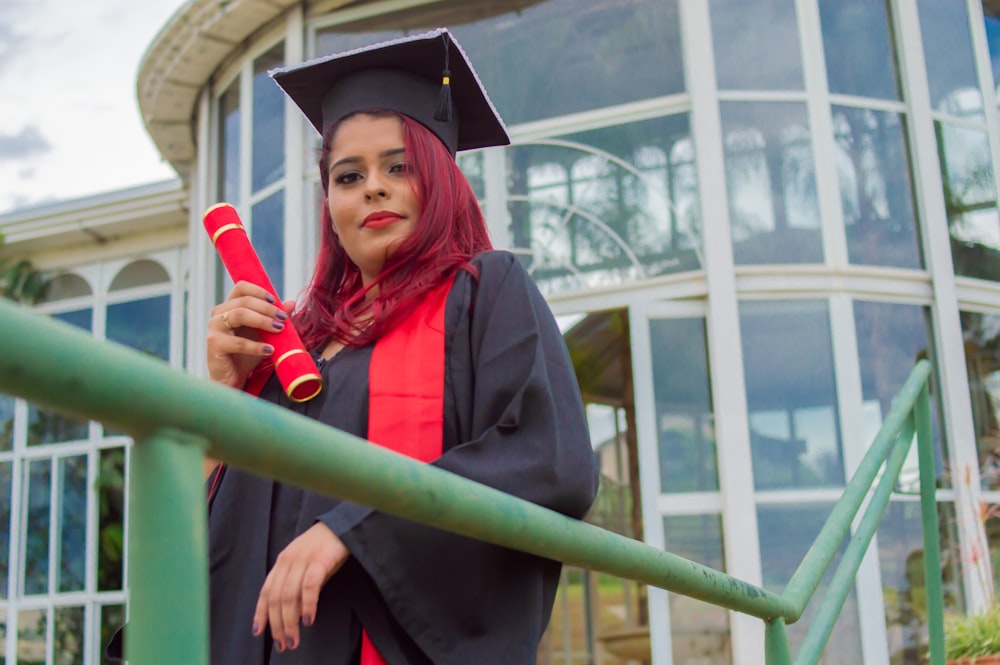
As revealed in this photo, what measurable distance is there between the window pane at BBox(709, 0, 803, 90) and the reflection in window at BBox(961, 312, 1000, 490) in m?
1.75

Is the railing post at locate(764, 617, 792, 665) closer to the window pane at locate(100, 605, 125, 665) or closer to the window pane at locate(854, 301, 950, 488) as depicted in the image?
the window pane at locate(854, 301, 950, 488)

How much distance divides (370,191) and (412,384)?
374 millimetres

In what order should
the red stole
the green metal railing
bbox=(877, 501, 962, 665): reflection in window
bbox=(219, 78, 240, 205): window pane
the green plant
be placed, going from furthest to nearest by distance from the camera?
bbox=(219, 78, 240, 205): window pane → bbox=(877, 501, 962, 665): reflection in window → the green plant → the red stole → the green metal railing

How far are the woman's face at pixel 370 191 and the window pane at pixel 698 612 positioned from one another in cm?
447

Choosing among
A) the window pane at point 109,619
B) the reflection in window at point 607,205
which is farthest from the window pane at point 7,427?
the reflection in window at point 607,205

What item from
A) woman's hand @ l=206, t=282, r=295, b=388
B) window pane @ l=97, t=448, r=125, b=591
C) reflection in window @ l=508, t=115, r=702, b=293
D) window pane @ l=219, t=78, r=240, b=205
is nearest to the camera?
woman's hand @ l=206, t=282, r=295, b=388

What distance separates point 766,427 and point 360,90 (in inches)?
180

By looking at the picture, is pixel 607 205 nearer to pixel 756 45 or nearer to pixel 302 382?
pixel 756 45

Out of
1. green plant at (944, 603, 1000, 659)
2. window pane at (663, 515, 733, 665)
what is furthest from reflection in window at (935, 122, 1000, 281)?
green plant at (944, 603, 1000, 659)

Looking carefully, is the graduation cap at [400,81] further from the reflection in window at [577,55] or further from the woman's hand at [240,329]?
the reflection in window at [577,55]

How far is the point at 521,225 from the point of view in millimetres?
6738

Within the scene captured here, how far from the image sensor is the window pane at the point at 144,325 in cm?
941

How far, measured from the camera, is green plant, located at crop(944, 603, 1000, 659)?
13.4 feet

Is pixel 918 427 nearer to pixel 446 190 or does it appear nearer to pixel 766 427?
pixel 446 190
